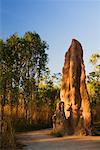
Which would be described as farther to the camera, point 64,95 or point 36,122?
point 36,122

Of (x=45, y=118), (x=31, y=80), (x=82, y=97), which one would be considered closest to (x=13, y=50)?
(x=31, y=80)

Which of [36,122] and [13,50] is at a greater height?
[13,50]

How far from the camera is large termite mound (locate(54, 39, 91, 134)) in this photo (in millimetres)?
11959

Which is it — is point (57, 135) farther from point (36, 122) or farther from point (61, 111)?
point (36, 122)

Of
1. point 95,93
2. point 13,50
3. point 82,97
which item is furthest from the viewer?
point 95,93

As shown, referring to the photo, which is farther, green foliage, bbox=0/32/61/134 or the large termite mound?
green foliage, bbox=0/32/61/134

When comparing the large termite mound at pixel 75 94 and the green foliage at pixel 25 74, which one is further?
the green foliage at pixel 25 74

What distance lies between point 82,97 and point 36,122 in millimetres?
3115

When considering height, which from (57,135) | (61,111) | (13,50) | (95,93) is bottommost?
(57,135)

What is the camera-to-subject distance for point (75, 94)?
493 inches

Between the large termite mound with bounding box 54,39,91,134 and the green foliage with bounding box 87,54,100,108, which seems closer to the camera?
the large termite mound with bounding box 54,39,91,134

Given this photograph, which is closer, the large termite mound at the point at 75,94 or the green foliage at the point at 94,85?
the large termite mound at the point at 75,94

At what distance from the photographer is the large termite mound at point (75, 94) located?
39.2 ft

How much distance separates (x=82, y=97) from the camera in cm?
1233
